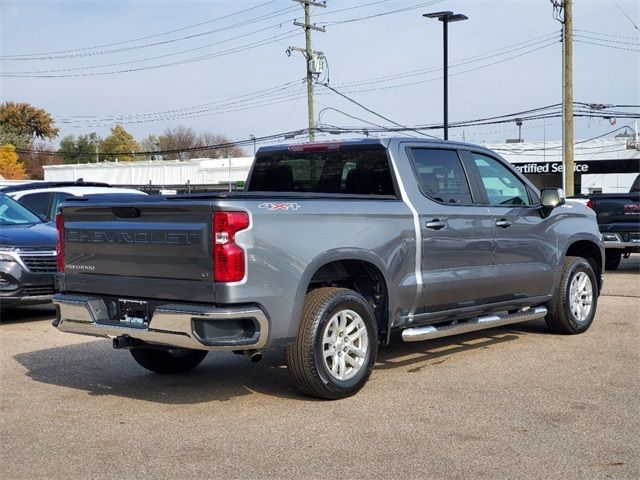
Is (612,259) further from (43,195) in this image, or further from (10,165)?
(10,165)

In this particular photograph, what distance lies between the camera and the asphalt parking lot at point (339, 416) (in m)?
4.95

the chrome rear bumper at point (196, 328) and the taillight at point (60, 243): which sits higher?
the taillight at point (60, 243)

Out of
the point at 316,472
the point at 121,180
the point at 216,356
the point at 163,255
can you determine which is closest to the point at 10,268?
the point at 216,356

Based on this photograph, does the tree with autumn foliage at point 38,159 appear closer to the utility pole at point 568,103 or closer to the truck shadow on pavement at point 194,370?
the utility pole at point 568,103

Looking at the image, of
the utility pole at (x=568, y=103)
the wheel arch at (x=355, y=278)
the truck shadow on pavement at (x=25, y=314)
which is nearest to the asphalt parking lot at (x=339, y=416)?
the wheel arch at (x=355, y=278)

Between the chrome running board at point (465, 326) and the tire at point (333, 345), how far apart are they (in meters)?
0.53

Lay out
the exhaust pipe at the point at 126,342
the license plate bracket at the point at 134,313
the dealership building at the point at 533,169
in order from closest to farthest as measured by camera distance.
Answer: the license plate bracket at the point at 134,313, the exhaust pipe at the point at 126,342, the dealership building at the point at 533,169

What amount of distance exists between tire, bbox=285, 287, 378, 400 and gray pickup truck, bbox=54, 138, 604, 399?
0.4 inches

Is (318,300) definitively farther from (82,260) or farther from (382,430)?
(82,260)

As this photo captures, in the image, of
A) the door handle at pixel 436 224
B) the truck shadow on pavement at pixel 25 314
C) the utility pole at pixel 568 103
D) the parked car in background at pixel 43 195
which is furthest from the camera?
the utility pole at pixel 568 103

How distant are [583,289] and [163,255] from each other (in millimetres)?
5313

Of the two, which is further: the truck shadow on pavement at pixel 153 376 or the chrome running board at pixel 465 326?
the chrome running board at pixel 465 326

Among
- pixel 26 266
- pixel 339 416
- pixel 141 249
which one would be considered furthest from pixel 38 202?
pixel 339 416

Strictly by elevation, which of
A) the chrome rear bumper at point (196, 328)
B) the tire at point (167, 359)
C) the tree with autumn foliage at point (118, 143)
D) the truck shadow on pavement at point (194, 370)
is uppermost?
the tree with autumn foliage at point (118, 143)
